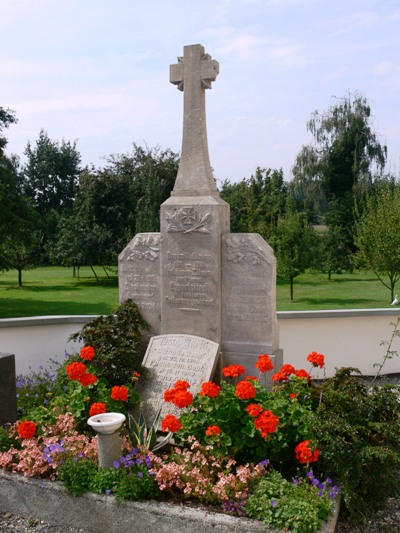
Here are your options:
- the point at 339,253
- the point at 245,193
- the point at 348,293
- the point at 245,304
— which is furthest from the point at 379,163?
the point at 245,304

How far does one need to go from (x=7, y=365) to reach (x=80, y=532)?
1.94m

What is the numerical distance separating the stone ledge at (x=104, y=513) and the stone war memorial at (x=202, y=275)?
6.38 feet

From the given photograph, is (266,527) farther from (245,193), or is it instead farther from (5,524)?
(245,193)

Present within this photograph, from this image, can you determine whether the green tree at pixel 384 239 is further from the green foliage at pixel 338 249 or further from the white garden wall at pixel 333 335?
the green foliage at pixel 338 249

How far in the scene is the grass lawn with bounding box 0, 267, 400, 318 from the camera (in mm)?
15898

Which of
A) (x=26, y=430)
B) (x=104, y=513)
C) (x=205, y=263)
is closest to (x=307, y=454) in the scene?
(x=104, y=513)

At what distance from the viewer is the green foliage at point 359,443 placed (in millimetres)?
3953

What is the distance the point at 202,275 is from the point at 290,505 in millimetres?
3177

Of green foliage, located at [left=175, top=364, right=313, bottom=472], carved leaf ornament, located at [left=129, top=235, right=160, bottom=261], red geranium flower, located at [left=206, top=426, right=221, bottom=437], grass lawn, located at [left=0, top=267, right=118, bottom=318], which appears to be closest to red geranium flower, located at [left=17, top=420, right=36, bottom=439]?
green foliage, located at [left=175, top=364, right=313, bottom=472]

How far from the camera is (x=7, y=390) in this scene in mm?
5285

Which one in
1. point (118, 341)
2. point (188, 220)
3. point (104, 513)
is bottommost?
point (104, 513)

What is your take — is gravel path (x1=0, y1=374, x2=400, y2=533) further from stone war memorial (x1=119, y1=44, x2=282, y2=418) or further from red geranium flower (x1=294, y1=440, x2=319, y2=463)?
stone war memorial (x1=119, y1=44, x2=282, y2=418)

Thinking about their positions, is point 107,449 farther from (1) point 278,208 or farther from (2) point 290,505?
(1) point 278,208

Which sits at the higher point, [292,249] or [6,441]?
[292,249]
